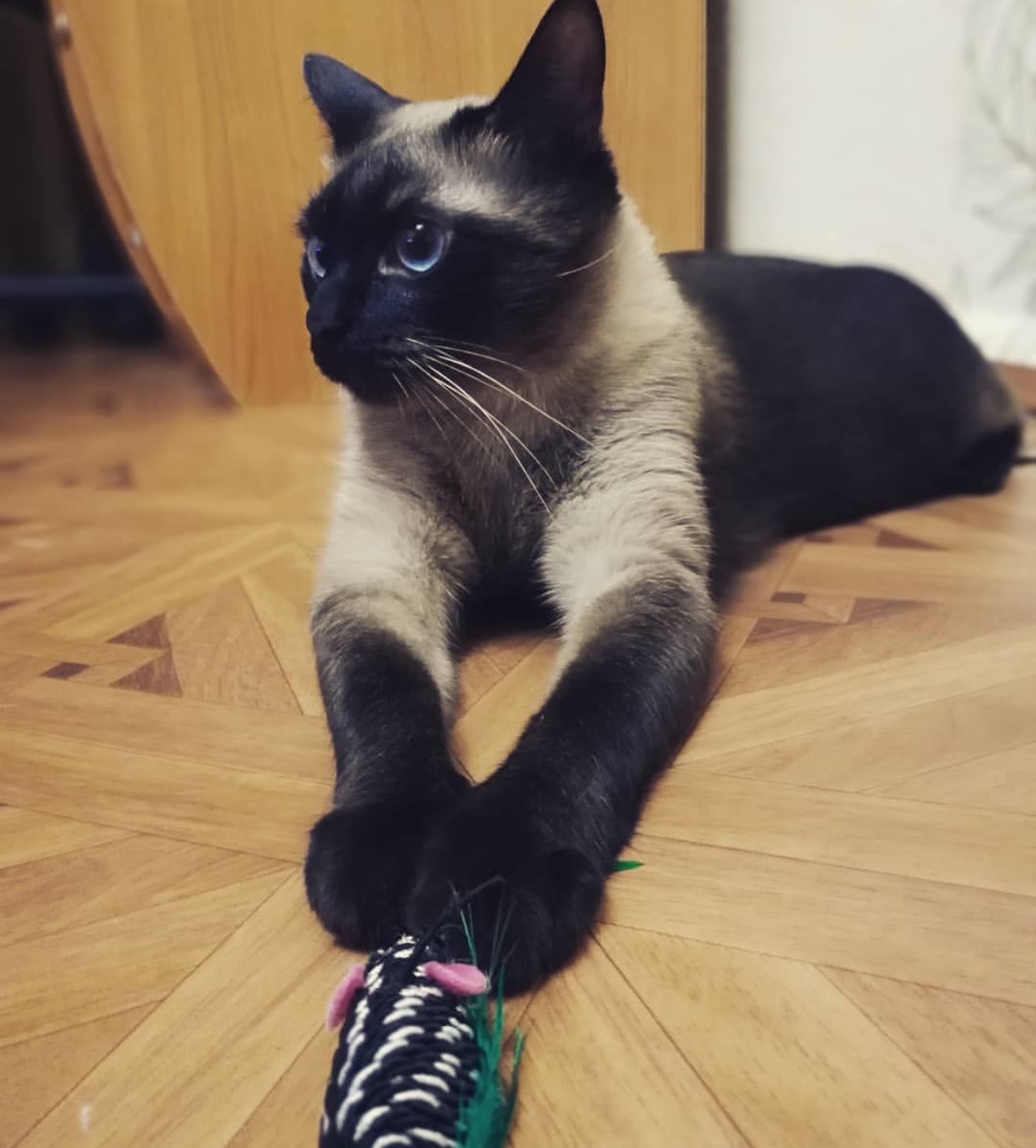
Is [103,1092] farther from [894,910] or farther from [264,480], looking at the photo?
[264,480]

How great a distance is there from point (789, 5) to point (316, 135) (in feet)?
3.27

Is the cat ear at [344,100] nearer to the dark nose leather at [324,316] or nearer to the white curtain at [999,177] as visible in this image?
the dark nose leather at [324,316]

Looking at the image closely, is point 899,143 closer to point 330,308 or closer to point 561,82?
point 561,82

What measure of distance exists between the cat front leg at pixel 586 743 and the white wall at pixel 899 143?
1370 mm

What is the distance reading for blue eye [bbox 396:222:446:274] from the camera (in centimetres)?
101

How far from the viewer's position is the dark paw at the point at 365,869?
67 cm

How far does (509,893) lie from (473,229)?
2.07 ft

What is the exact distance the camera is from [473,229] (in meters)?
1.03

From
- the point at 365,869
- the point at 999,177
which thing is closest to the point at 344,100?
the point at 365,869

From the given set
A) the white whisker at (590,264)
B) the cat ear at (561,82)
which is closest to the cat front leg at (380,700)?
the white whisker at (590,264)

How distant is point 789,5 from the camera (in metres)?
2.28

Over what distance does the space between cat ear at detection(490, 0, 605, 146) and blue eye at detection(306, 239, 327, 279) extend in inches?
8.3

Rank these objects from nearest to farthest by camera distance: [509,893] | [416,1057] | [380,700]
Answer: [416,1057], [509,893], [380,700]

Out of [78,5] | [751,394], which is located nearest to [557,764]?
[751,394]
